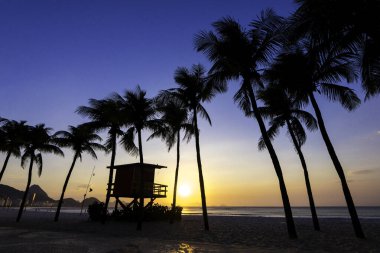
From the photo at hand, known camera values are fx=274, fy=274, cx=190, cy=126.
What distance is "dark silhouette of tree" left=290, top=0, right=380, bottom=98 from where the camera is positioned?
954 cm

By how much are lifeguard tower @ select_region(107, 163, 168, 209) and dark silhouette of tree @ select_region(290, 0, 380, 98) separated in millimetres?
19749

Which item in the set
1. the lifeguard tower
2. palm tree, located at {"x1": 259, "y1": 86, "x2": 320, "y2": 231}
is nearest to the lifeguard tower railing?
the lifeguard tower

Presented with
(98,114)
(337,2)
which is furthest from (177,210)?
(337,2)

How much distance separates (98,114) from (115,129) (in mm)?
2123

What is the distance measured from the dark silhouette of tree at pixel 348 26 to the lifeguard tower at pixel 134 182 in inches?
778

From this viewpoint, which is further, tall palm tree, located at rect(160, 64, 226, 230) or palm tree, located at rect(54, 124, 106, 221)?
palm tree, located at rect(54, 124, 106, 221)

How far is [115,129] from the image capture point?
26562 mm

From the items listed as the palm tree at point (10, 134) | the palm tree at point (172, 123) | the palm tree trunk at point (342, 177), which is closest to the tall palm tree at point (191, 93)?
the palm tree at point (172, 123)

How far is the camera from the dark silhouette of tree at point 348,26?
9.54 metres

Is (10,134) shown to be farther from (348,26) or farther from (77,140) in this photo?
(348,26)

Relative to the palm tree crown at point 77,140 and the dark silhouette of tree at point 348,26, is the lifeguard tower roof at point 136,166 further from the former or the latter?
the dark silhouette of tree at point 348,26

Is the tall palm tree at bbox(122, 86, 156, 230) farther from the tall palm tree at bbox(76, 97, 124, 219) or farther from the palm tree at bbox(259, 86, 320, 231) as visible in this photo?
the palm tree at bbox(259, 86, 320, 231)

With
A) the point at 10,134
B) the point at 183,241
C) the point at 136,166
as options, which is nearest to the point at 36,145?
the point at 10,134

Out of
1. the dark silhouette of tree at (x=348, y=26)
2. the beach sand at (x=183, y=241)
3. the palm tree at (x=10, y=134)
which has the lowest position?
the beach sand at (x=183, y=241)
